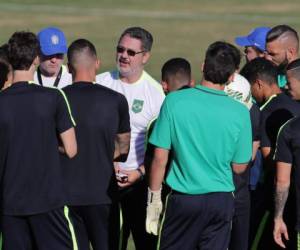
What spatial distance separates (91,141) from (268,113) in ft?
5.60

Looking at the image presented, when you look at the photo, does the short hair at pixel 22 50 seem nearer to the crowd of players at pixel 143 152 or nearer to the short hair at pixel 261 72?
the crowd of players at pixel 143 152

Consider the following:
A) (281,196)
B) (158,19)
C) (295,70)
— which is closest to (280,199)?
(281,196)

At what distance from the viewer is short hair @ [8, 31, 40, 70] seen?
8.33 meters

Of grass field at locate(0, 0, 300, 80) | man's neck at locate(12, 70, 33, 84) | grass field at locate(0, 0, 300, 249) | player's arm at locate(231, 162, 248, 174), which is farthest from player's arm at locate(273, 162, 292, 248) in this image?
grass field at locate(0, 0, 300, 249)

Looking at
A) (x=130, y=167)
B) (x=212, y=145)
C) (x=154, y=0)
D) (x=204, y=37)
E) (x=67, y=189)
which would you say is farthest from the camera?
(x=154, y=0)

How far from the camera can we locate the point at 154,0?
35.0m

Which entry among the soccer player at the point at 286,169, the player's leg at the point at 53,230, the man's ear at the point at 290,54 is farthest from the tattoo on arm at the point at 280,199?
the man's ear at the point at 290,54

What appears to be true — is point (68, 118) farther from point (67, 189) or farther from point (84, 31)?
point (84, 31)

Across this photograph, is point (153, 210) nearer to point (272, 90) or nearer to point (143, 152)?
point (143, 152)

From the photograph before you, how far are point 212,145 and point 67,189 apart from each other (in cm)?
139

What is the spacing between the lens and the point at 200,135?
8273 mm

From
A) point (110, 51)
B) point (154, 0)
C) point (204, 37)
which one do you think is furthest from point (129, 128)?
point (154, 0)

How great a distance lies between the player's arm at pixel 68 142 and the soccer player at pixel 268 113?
190 centimetres

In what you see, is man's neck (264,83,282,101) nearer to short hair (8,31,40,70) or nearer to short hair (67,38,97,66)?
short hair (67,38,97,66)
